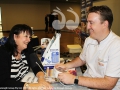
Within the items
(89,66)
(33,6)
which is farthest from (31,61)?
(33,6)

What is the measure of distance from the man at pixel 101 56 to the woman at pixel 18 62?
209 mm

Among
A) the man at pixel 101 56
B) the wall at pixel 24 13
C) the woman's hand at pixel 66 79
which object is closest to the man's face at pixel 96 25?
the man at pixel 101 56

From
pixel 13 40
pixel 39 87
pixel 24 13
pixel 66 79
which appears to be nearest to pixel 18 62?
pixel 13 40

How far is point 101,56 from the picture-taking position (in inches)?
50.4

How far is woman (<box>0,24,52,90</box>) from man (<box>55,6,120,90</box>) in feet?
0.69

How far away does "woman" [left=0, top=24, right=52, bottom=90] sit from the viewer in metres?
1.07

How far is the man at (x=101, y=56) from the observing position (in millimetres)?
1118

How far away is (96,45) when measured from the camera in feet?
4.67

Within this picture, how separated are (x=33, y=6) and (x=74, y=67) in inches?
485

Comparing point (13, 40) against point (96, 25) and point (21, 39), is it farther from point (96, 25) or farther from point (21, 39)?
point (96, 25)

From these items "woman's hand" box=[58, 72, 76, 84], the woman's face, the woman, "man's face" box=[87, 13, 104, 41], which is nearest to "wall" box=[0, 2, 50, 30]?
the woman

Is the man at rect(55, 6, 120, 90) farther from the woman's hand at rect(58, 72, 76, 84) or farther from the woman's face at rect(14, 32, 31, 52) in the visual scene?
the woman's face at rect(14, 32, 31, 52)

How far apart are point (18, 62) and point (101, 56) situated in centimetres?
76

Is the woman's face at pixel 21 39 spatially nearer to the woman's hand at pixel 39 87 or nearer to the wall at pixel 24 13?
the woman's hand at pixel 39 87
